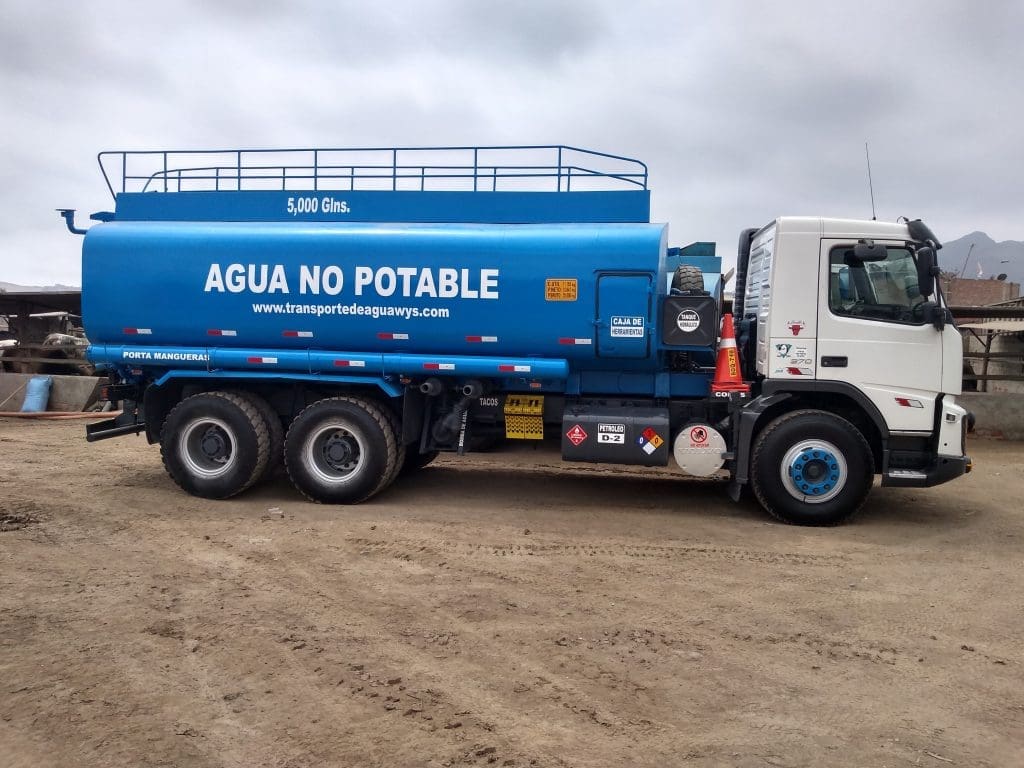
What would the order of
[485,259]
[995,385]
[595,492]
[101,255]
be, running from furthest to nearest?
[995,385]
[595,492]
[101,255]
[485,259]

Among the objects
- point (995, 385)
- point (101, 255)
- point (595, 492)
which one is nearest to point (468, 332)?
point (595, 492)

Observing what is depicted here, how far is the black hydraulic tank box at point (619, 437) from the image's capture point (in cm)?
783

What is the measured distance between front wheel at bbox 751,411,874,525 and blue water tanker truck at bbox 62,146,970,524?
0.02 m

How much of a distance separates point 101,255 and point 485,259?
4305 millimetres

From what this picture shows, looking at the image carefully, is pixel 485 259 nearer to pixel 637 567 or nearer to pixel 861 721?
pixel 637 567

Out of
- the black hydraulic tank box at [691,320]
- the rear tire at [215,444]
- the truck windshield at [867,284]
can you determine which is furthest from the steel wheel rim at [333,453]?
the truck windshield at [867,284]

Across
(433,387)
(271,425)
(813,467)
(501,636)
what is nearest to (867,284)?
(813,467)

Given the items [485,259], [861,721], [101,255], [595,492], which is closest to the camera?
[861,721]

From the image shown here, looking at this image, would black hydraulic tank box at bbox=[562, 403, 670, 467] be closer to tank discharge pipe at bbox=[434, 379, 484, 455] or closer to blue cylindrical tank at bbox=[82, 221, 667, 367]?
blue cylindrical tank at bbox=[82, 221, 667, 367]

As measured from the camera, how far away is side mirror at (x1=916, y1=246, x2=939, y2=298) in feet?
23.3

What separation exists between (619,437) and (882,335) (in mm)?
2703

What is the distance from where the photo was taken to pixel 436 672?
4047mm

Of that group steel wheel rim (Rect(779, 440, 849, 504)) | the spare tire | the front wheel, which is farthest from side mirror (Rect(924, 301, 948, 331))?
the spare tire

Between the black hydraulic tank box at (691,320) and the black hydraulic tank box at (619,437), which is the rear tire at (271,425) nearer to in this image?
the black hydraulic tank box at (619,437)
